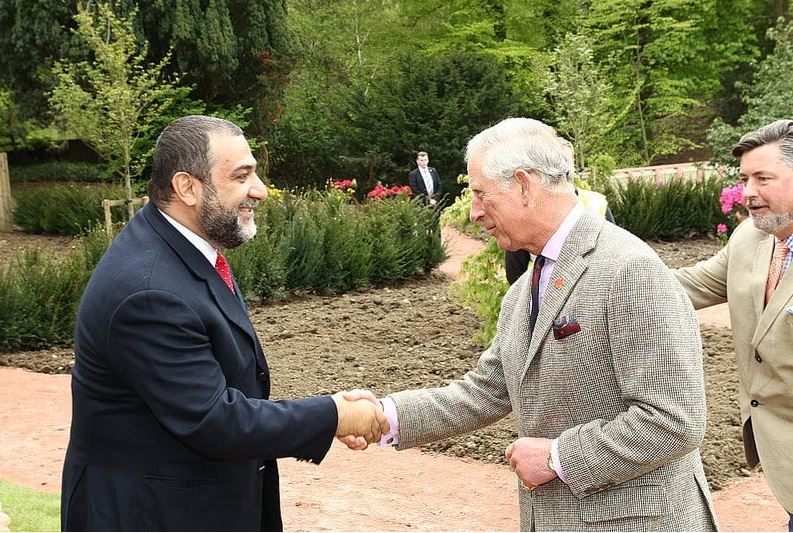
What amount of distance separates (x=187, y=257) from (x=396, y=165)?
84.6 feet

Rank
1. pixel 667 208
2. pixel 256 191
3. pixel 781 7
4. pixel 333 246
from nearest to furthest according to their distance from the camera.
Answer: pixel 256 191, pixel 333 246, pixel 667 208, pixel 781 7

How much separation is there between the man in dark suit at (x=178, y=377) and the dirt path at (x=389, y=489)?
2.84 m

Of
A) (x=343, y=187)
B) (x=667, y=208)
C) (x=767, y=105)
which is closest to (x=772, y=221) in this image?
(x=667, y=208)

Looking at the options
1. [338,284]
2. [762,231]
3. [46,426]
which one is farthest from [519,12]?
[762,231]

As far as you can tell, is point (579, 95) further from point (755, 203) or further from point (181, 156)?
point (181, 156)

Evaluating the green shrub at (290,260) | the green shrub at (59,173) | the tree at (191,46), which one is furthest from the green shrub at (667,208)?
the green shrub at (59,173)

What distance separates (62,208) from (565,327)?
72.2ft

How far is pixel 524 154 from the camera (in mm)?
2773

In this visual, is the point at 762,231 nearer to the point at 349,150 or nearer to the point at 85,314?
the point at 85,314

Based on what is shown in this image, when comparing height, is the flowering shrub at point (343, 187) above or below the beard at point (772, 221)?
below

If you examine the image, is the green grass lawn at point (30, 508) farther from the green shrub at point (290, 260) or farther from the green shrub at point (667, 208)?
the green shrub at point (667, 208)

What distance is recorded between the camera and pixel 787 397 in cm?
346

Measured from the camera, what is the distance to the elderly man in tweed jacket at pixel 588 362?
102 inches

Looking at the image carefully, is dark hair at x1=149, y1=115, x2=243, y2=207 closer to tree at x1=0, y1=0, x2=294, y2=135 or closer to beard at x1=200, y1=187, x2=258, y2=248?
beard at x1=200, y1=187, x2=258, y2=248
